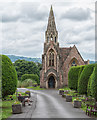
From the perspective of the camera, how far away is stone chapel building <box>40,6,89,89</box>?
50.6m

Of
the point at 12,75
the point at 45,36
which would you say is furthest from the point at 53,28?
the point at 12,75

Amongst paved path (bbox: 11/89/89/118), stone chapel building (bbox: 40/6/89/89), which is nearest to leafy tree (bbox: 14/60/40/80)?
stone chapel building (bbox: 40/6/89/89)

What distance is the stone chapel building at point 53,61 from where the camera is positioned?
50.6 metres

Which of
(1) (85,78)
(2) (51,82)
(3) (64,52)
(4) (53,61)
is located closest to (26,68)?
(3) (64,52)

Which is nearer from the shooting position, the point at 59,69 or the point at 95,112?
the point at 95,112

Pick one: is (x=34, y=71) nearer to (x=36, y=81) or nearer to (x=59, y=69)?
(x=36, y=81)

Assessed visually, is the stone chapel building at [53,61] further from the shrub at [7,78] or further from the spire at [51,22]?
the shrub at [7,78]

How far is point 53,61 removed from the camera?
5175cm

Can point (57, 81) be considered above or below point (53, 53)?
below

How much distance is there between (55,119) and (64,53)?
4343 centimetres

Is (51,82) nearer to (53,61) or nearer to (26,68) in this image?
(53,61)

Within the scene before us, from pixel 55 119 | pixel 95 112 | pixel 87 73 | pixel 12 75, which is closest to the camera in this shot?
pixel 55 119

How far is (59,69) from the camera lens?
5116 cm

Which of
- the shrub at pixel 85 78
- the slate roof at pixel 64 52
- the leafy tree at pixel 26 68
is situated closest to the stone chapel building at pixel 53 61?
the slate roof at pixel 64 52
